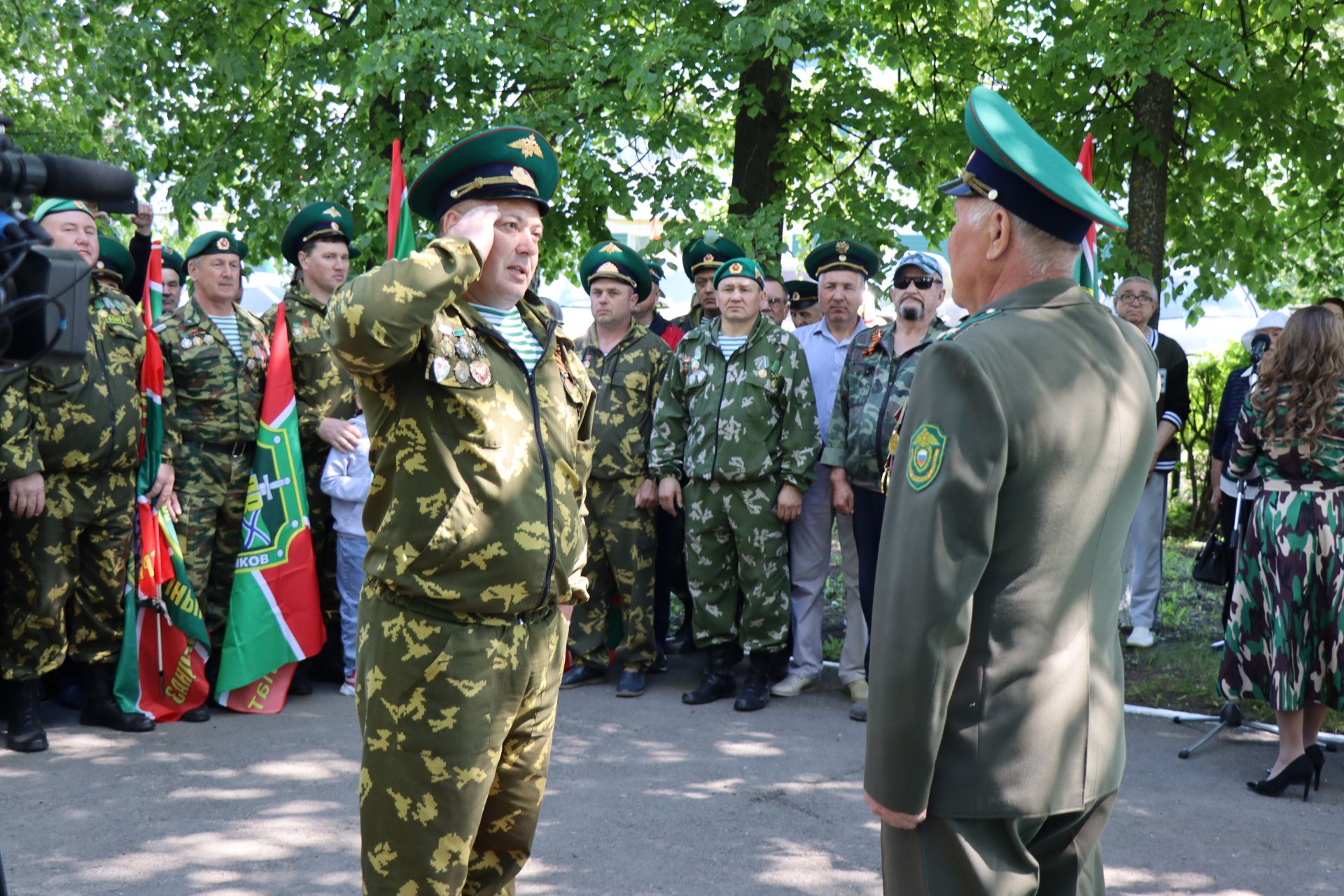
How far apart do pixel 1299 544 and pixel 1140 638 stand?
2.42 meters

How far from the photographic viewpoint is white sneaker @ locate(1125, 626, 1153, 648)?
7.61 meters

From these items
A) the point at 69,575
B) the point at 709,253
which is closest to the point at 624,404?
the point at 709,253

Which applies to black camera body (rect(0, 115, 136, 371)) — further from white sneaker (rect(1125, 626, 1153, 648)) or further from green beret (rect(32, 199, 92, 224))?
white sneaker (rect(1125, 626, 1153, 648))

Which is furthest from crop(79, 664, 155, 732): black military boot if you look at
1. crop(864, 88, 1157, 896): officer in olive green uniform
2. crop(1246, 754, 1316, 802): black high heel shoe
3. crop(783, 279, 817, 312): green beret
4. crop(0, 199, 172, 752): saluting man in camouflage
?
crop(783, 279, 817, 312): green beret

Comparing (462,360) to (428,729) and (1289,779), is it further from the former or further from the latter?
(1289,779)

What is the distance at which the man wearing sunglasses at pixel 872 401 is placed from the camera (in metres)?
6.27

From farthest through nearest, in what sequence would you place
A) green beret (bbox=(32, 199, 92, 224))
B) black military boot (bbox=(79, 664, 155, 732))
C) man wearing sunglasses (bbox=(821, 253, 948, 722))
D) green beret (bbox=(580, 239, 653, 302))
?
green beret (bbox=(580, 239, 653, 302)) → man wearing sunglasses (bbox=(821, 253, 948, 722)) → black military boot (bbox=(79, 664, 155, 732)) → green beret (bbox=(32, 199, 92, 224))

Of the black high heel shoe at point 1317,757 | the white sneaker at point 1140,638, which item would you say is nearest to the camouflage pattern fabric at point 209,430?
the black high heel shoe at point 1317,757

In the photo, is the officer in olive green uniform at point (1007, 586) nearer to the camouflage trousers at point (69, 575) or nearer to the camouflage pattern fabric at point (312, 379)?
the camouflage trousers at point (69, 575)

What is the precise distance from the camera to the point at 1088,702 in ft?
7.26

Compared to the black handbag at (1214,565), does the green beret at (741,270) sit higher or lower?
higher

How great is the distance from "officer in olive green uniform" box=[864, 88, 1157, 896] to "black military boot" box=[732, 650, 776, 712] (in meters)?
4.19

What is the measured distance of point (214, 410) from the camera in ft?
20.5

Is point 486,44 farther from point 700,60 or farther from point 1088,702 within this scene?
point 1088,702
